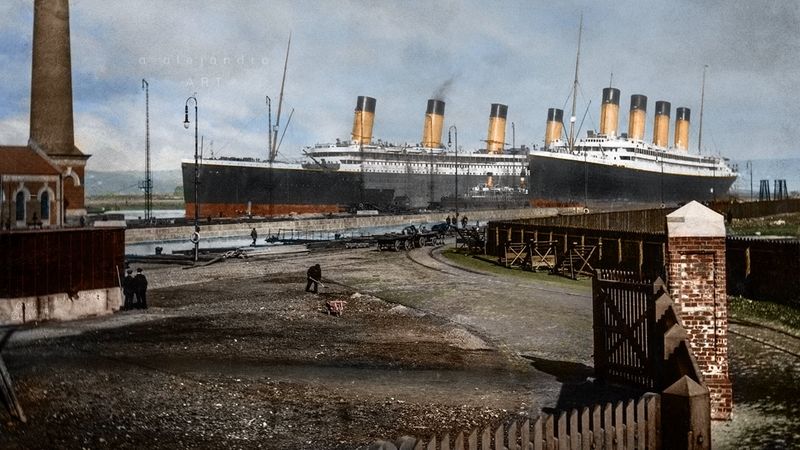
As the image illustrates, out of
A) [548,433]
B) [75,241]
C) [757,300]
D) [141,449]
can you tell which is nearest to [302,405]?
[141,449]

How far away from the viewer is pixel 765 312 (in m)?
17.6

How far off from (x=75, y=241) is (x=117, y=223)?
141 centimetres

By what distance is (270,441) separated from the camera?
331 inches

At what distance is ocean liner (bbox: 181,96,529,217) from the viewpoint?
79.5 m

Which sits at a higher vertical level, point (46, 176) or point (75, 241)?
point (46, 176)

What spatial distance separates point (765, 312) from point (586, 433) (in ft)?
46.1

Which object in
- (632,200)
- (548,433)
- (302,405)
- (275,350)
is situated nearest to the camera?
(548,433)

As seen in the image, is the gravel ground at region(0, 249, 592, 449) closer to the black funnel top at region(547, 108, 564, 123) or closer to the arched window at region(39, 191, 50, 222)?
the arched window at region(39, 191, 50, 222)

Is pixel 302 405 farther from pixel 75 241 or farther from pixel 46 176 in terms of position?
pixel 46 176

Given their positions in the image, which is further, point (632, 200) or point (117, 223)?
point (632, 200)

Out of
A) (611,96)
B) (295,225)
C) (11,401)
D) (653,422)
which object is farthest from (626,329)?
(611,96)

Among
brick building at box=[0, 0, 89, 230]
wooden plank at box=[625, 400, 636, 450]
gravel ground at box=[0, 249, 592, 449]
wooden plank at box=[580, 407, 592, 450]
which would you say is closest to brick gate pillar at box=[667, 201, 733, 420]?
gravel ground at box=[0, 249, 592, 449]

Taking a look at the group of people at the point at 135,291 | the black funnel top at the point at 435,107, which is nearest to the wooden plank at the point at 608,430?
the group of people at the point at 135,291

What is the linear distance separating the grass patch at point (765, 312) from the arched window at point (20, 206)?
28078 mm
